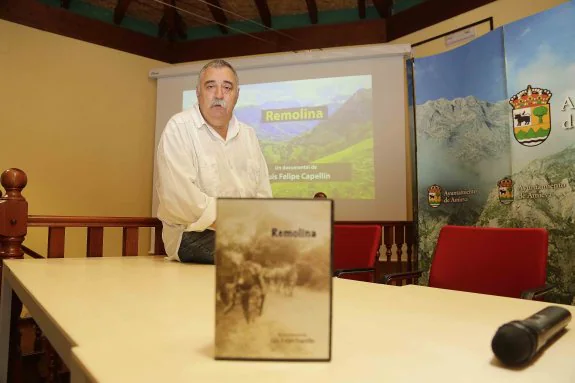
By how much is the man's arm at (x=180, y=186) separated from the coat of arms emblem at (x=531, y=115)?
88.0 inches

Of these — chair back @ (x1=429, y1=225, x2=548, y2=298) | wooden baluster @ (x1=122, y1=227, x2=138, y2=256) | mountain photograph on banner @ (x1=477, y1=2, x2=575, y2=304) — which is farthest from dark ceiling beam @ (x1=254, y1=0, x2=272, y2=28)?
chair back @ (x1=429, y1=225, x2=548, y2=298)

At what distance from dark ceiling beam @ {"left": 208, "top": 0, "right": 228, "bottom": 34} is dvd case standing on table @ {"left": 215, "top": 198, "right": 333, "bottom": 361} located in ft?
15.7

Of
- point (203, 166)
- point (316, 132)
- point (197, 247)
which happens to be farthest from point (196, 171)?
point (316, 132)

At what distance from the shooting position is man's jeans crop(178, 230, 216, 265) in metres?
1.68

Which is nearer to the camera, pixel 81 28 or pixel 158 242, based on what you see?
pixel 158 242

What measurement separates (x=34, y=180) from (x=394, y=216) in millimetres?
3756

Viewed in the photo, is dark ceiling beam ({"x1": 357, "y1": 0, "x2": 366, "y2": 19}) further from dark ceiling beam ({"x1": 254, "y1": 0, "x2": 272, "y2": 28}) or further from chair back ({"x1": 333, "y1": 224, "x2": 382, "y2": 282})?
chair back ({"x1": 333, "y1": 224, "x2": 382, "y2": 282})

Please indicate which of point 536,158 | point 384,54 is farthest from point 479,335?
point 384,54

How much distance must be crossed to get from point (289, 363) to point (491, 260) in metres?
1.37

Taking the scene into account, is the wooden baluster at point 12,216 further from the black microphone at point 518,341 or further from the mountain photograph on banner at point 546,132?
the mountain photograph on banner at point 546,132

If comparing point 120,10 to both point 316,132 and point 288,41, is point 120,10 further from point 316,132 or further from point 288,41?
point 316,132

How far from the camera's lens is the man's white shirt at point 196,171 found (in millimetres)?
1672

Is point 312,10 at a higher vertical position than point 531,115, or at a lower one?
higher

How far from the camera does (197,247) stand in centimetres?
171
